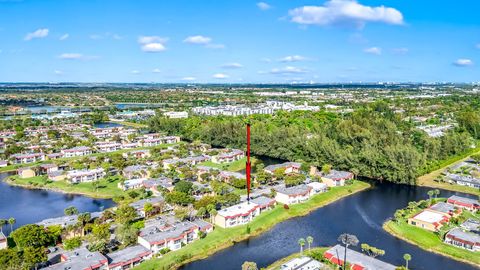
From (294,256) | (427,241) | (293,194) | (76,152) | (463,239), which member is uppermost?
(76,152)

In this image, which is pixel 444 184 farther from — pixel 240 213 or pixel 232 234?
pixel 232 234

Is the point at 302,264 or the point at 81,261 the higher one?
the point at 81,261

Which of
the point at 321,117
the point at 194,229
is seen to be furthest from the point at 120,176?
the point at 321,117

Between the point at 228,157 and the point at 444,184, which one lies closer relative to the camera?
the point at 444,184

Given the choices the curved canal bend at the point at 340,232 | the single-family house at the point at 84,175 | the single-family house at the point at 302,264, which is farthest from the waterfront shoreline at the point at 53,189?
the single-family house at the point at 302,264

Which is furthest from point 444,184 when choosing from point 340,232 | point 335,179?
point 340,232

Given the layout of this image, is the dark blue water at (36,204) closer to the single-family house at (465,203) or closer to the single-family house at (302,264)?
the single-family house at (302,264)
